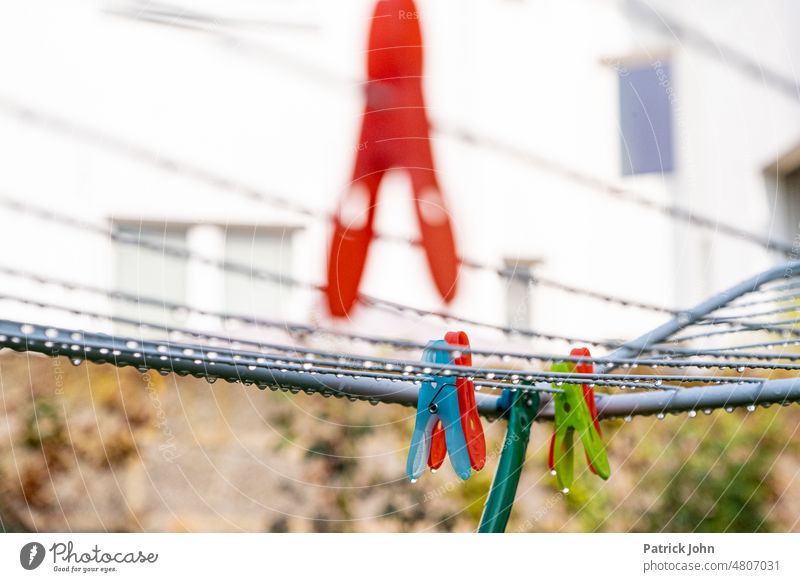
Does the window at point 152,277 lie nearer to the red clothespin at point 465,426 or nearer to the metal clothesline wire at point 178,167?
the metal clothesline wire at point 178,167

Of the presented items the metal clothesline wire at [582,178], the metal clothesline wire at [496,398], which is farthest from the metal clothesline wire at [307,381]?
the metal clothesline wire at [582,178]

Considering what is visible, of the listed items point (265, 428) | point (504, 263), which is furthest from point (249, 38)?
point (265, 428)

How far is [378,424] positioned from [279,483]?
14 centimetres

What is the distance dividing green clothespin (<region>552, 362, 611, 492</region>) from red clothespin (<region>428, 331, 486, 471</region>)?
61 mm

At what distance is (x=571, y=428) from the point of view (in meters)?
0.69

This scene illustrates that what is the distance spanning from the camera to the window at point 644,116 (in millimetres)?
985

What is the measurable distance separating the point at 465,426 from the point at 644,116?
47 centimetres

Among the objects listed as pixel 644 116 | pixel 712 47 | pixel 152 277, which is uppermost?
pixel 712 47

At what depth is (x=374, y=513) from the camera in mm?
1299

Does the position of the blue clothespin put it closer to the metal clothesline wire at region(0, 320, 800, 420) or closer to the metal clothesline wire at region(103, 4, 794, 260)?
the metal clothesline wire at region(0, 320, 800, 420)

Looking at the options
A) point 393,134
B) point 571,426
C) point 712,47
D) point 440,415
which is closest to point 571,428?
point 571,426

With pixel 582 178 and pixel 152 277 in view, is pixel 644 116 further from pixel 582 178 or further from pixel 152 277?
pixel 152 277

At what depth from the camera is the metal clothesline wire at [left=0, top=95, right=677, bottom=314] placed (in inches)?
32.4
